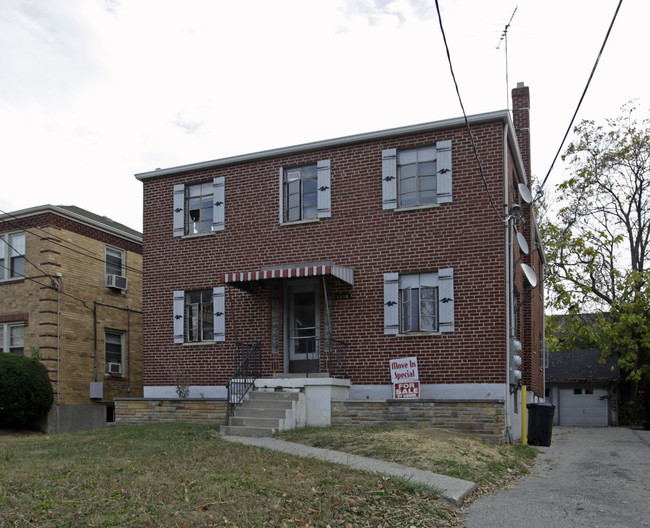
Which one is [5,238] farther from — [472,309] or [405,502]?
[405,502]

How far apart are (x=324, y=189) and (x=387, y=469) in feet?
26.7

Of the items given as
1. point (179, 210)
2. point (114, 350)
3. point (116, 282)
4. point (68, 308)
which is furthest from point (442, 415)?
point (114, 350)

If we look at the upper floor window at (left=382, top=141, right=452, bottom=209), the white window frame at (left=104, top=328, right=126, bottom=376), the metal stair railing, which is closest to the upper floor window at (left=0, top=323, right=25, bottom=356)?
the white window frame at (left=104, top=328, right=126, bottom=376)

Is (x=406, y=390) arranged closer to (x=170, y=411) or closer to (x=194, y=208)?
(x=170, y=411)

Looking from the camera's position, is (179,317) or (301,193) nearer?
(301,193)

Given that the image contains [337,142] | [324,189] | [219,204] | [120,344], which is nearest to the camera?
[337,142]

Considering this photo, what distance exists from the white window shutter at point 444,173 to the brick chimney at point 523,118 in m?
6.13

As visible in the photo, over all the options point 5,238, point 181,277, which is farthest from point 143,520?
point 5,238

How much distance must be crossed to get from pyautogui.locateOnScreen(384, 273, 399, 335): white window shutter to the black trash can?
3.87m

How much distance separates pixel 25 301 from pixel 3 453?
12.2 m

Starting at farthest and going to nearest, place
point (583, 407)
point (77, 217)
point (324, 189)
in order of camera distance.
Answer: point (583, 407)
point (77, 217)
point (324, 189)

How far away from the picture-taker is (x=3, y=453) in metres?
10.3

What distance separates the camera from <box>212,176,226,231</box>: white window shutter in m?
17.1

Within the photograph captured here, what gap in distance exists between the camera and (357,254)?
15.6 m
